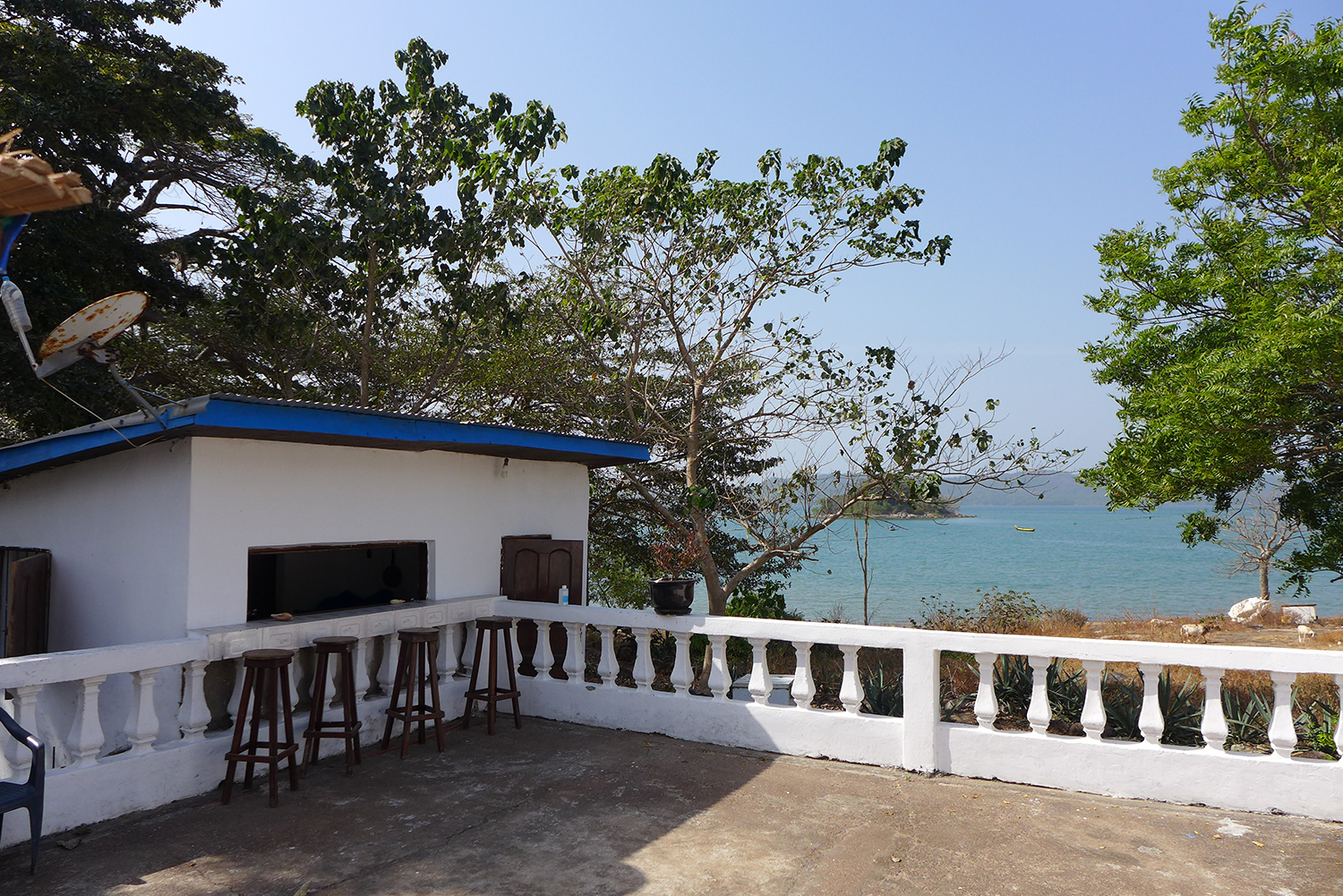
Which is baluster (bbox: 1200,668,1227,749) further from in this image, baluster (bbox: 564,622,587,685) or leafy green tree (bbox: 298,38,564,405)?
leafy green tree (bbox: 298,38,564,405)

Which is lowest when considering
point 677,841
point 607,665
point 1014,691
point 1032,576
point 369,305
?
point 1032,576

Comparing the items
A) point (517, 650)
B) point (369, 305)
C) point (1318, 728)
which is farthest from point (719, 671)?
point (369, 305)

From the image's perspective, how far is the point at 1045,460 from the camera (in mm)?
10422

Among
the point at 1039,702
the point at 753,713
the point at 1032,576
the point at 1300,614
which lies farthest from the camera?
the point at 1032,576

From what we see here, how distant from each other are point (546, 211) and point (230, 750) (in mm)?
7861

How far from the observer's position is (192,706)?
5.56 meters

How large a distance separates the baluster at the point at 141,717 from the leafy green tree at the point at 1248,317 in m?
10.0

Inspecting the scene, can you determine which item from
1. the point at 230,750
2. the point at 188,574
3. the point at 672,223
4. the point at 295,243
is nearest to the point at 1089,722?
the point at 230,750

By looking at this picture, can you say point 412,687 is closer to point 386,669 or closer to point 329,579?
point 386,669

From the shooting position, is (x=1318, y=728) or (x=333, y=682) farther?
(x=1318, y=728)

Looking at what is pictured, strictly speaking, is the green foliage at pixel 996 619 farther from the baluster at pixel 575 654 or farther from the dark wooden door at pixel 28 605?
the dark wooden door at pixel 28 605

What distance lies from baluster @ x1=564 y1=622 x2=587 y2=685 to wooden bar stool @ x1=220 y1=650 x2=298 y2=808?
7.72 ft

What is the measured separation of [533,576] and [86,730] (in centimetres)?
405

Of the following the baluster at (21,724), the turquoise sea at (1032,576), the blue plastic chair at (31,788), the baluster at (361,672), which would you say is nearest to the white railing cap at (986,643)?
the baluster at (361,672)
